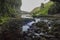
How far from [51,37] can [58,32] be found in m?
1.26

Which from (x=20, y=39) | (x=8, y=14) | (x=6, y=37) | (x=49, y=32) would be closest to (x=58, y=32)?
(x=49, y=32)

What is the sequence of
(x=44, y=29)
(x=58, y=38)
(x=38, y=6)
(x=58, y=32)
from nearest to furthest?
(x=58, y=38), (x=58, y=32), (x=44, y=29), (x=38, y=6)

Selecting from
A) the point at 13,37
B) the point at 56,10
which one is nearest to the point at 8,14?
the point at 56,10

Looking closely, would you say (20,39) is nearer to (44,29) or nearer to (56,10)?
(44,29)

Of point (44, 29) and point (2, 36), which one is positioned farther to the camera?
point (44, 29)

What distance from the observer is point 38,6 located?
1825 inches

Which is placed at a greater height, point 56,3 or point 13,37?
point 56,3

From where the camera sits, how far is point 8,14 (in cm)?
3250

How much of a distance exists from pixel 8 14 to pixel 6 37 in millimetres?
16707

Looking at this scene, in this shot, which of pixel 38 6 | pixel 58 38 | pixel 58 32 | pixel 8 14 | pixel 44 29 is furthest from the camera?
pixel 38 6

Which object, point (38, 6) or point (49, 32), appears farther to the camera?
point (38, 6)

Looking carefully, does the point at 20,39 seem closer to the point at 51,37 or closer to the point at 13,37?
the point at 13,37

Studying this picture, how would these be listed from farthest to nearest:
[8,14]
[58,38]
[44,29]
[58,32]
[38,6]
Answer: [38,6], [8,14], [44,29], [58,32], [58,38]

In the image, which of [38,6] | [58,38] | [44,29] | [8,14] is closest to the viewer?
[58,38]
